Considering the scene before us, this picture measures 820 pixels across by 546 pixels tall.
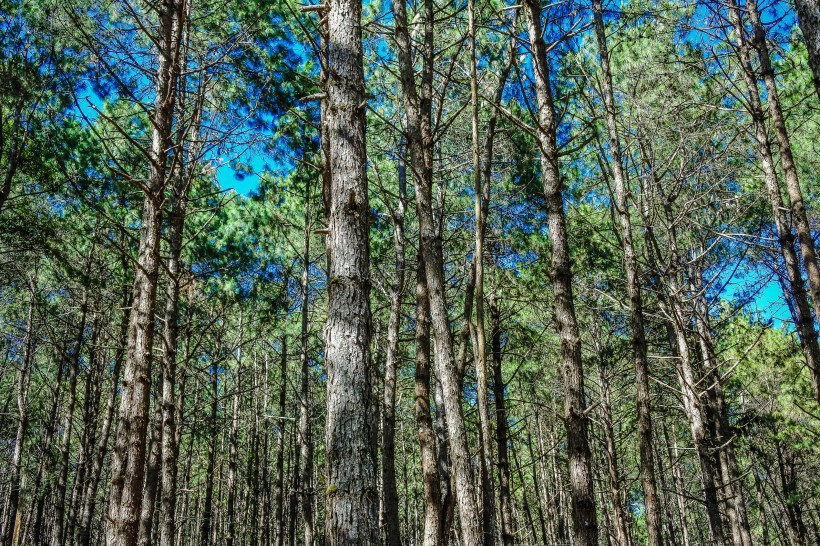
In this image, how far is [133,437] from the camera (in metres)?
4.02

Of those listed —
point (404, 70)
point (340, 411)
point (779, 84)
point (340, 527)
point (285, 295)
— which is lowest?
point (340, 527)

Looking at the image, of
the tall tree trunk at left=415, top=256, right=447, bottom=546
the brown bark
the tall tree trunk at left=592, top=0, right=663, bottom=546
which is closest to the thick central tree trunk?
the tall tree trunk at left=592, top=0, right=663, bottom=546

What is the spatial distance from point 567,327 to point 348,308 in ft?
6.24

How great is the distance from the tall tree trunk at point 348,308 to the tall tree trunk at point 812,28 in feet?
9.67

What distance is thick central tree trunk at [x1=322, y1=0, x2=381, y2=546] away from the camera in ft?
9.15

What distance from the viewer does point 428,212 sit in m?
5.34

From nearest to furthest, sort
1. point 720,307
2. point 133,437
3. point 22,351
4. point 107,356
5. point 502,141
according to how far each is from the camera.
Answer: point 133,437
point 502,141
point 720,307
point 107,356
point 22,351

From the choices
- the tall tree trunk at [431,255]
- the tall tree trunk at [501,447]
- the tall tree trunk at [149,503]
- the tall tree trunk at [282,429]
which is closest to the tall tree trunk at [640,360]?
the tall tree trunk at [431,255]

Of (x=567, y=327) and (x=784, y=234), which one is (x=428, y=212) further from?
(x=784, y=234)

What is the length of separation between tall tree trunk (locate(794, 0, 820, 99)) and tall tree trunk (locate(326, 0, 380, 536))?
2.95 meters

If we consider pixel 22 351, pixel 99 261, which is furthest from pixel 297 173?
pixel 22 351

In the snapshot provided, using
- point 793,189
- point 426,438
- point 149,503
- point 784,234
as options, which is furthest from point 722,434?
point 149,503

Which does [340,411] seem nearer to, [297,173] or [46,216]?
[297,173]

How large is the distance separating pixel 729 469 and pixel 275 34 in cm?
1225
